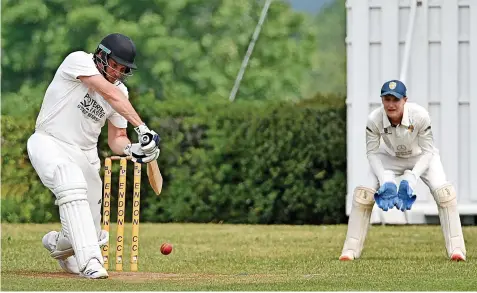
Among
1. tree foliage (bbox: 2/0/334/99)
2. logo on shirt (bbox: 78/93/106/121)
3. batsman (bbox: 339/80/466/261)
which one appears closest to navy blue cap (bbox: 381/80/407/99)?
batsman (bbox: 339/80/466/261)

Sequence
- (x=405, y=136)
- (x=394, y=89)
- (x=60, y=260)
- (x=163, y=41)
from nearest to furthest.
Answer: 1. (x=60, y=260)
2. (x=394, y=89)
3. (x=405, y=136)
4. (x=163, y=41)

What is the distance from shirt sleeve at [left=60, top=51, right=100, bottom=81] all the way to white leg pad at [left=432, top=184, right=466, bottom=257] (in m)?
3.34

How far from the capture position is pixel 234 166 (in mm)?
18109

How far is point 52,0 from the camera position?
3909 centimetres

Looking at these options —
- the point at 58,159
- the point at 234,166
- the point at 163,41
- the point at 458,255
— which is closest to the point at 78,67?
the point at 58,159

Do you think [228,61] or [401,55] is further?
[228,61]

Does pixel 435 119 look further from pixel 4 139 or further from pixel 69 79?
pixel 69 79

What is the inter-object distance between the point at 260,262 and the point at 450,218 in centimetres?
162

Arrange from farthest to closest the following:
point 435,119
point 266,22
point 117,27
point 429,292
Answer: point 266,22
point 117,27
point 435,119
point 429,292

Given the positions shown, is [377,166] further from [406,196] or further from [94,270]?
[94,270]

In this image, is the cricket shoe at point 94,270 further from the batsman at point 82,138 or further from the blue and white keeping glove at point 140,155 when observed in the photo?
the blue and white keeping glove at point 140,155

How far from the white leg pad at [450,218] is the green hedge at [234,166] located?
5.27 meters

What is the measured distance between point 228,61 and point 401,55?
82.0ft

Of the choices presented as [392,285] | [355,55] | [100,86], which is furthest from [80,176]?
[355,55]
